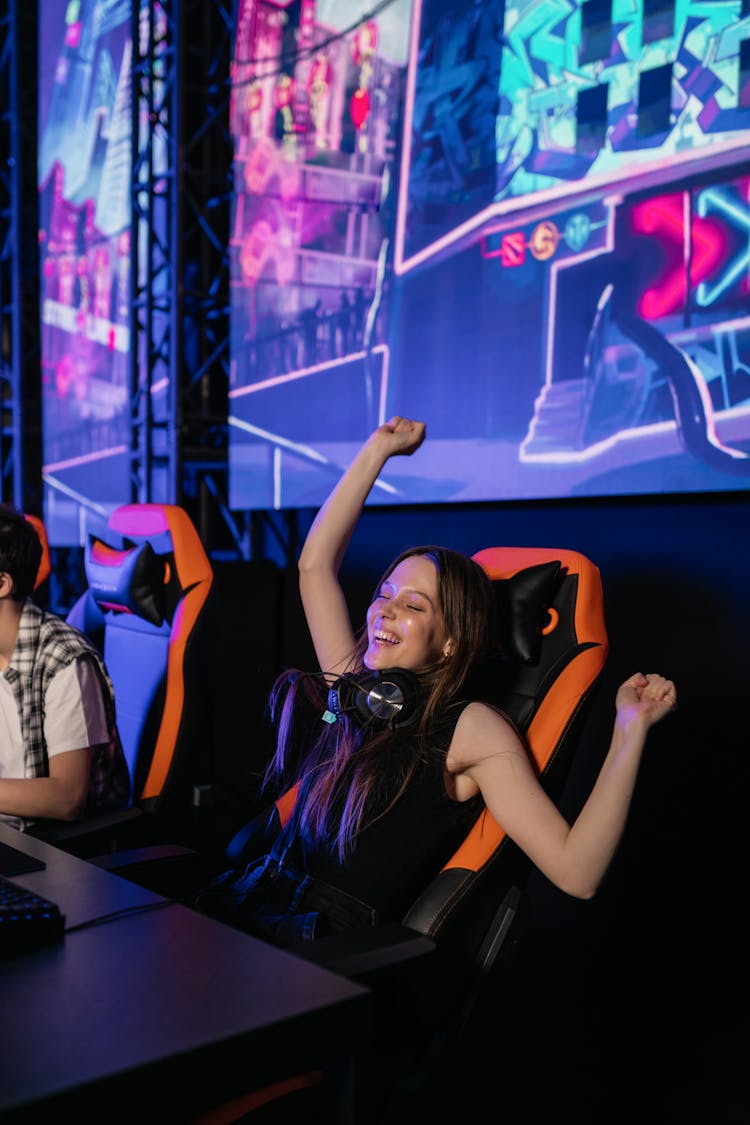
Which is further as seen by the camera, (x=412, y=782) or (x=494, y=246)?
(x=494, y=246)

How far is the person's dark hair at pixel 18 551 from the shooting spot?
6.06ft

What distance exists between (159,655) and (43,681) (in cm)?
35

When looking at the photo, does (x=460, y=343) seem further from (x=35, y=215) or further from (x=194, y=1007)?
(x=35, y=215)

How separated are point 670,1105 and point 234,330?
8.76ft

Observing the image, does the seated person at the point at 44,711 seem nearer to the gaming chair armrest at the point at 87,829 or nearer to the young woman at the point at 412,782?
the gaming chair armrest at the point at 87,829

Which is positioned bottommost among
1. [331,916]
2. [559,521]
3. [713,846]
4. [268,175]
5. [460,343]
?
[713,846]

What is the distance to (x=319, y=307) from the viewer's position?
128 inches

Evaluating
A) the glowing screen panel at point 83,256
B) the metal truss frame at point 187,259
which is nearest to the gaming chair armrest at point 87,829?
the metal truss frame at point 187,259

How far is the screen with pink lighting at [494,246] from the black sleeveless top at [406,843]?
1062 millimetres

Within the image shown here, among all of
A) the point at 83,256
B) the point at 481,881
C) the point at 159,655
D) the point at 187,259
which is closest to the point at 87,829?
the point at 159,655

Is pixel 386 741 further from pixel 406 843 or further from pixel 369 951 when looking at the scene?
pixel 369 951

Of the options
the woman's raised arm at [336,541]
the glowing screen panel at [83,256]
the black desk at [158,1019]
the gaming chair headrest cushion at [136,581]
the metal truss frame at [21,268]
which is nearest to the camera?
the black desk at [158,1019]

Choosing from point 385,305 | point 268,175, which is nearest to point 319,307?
point 385,305

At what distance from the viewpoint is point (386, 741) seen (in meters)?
1.51
